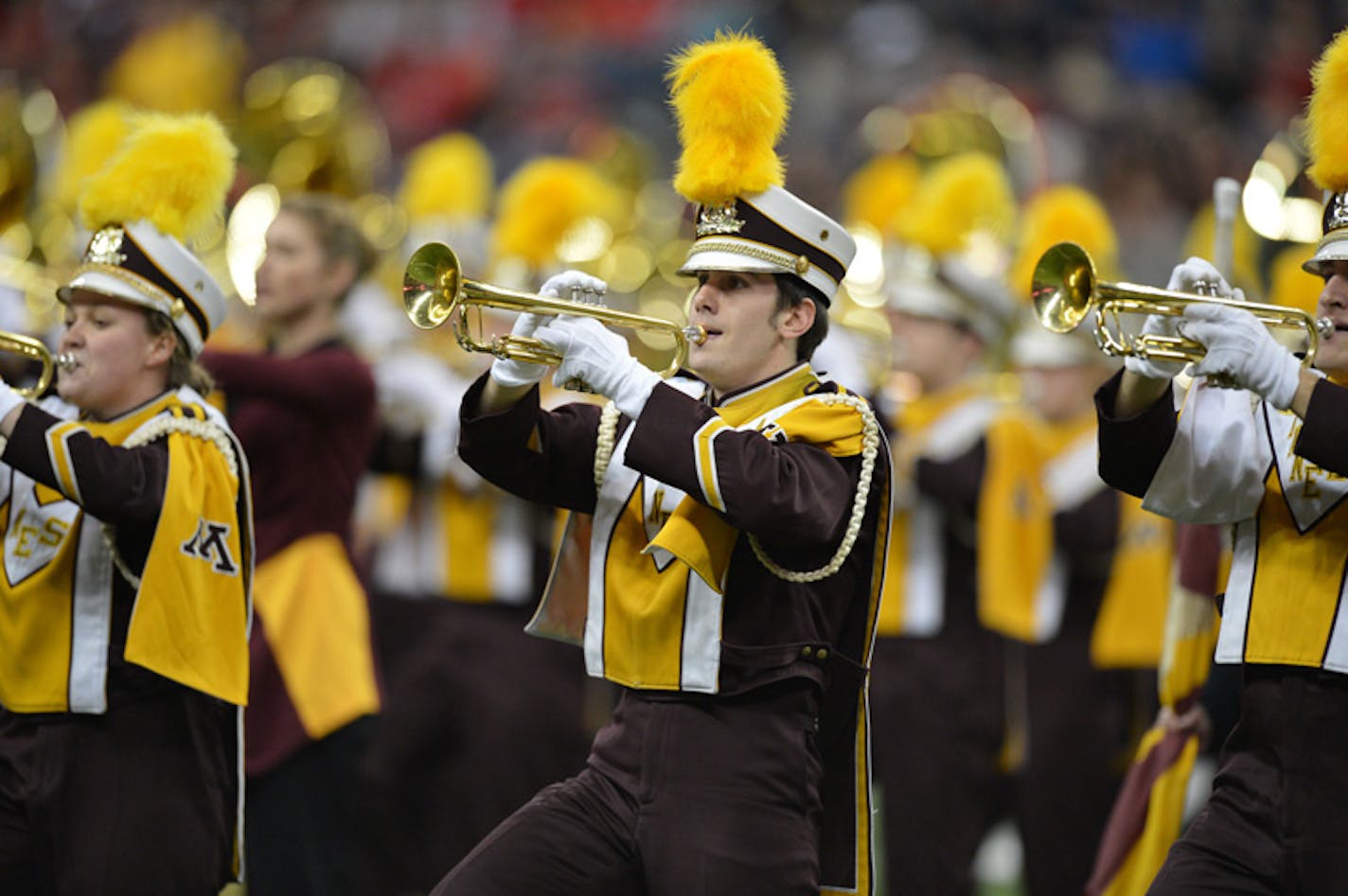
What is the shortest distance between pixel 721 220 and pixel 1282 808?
5.52ft

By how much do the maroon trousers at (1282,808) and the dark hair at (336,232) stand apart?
327 centimetres

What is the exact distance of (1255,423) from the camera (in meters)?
4.76

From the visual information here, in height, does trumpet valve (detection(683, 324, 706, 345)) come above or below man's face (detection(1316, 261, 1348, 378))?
below

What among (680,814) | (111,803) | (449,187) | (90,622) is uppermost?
(449,187)

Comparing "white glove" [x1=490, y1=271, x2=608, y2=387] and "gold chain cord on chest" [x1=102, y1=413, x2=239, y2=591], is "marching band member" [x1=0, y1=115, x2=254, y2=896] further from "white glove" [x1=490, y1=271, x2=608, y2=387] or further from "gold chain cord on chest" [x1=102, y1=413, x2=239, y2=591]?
"white glove" [x1=490, y1=271, x2=608, y2=387]

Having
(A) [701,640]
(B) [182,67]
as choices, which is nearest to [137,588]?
(A) [701,640]

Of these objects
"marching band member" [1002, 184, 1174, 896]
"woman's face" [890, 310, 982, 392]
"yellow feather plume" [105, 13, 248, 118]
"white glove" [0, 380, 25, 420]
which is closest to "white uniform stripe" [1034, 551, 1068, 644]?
"marching band member" [1002, 184, 1174, 896]

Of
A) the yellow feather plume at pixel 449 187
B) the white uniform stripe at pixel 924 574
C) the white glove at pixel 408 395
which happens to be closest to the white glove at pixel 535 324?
the white uniform stripe at pixel 924 574

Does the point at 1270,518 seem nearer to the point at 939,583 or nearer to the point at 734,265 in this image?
the point at 734,265

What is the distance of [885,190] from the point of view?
33.8 feet

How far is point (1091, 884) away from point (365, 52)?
13.5 m

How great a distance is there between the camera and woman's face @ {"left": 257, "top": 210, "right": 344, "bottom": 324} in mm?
6691

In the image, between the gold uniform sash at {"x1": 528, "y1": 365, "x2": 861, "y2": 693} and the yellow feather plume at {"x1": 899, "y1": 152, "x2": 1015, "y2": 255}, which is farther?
the yellow feather plume at {"x1": 899, "y1": 152, "x2": 1015, "y2": 255}

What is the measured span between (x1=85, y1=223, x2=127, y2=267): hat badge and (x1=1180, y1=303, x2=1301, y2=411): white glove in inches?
99.0
